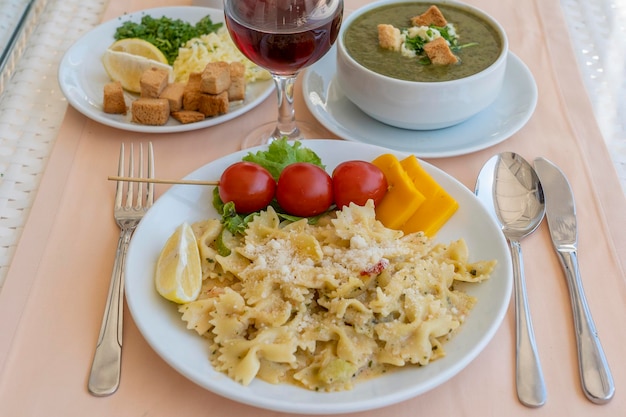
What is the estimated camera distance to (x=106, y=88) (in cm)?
269

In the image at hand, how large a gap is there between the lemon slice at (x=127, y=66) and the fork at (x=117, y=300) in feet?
1.69

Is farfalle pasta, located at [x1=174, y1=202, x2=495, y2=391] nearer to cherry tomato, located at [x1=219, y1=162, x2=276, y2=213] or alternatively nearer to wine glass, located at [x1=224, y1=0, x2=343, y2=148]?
cherry tomato, located at [x1=219, y1=162, x2=276, y2=213]

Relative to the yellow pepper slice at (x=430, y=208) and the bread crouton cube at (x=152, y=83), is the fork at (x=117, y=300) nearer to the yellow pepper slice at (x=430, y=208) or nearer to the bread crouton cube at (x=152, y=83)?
the bread crouton cube at (x=152, y=83)

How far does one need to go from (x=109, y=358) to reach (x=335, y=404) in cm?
69

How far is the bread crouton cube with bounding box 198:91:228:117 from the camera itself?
2674 millimetres

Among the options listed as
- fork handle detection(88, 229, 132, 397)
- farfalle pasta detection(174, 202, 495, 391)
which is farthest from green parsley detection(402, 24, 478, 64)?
fork handle detection(88, 229, 132, 397)

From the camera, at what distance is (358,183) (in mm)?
2145

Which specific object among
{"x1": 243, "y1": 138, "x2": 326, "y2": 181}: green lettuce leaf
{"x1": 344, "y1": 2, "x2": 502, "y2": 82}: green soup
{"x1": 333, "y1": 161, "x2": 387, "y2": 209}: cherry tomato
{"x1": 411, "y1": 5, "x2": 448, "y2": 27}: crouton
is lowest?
{"x1": 243, "y1": 138, "x2": 326, "y2": 181}: green lettuce leaf

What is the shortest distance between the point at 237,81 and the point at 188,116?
28 centimetres

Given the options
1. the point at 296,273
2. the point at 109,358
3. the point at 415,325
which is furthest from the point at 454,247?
the point at 109,358

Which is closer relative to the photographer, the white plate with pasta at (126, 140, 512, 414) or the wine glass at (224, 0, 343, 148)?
the white plate with pasta at (126, 140, 512, 414)

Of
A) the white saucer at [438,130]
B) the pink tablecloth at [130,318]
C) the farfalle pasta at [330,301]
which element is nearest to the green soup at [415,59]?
the white saucer at [438,130]

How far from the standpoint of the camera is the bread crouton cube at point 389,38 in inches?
105

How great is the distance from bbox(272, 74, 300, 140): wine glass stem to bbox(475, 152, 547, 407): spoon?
2.62ft
